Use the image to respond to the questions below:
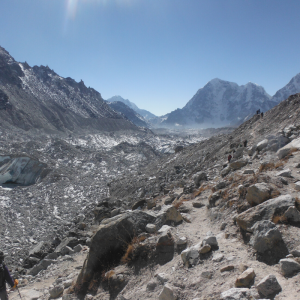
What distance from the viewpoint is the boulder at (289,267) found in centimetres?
291

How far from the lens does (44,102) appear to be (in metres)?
91.4

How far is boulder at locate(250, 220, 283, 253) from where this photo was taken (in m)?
3.49

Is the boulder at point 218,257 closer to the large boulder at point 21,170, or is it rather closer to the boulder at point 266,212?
the boulder at point 266,212

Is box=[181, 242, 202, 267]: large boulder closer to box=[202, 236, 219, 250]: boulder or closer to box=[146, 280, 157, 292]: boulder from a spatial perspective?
box=[202, 236, 219, 250]: boulder

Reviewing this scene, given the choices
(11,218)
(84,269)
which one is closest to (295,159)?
(84,269)

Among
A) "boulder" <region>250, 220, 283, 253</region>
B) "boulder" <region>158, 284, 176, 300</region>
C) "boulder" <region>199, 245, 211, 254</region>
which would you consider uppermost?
"boulder" <region>250, 220, 283, 253</region>

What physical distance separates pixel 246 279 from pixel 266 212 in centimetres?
173

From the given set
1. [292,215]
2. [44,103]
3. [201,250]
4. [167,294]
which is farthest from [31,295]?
[44,103]

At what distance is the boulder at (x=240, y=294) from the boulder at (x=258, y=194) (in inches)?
103

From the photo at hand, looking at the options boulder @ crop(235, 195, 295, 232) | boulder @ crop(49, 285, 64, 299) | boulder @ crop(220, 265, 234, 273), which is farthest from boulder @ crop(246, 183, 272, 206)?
boulder @ crop(49, 285, 64, 299)

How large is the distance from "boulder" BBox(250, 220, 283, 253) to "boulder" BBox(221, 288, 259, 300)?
1004mm

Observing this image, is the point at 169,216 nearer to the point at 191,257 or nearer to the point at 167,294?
the point at 191,257

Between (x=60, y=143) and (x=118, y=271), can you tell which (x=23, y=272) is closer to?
(x=118, y=271)

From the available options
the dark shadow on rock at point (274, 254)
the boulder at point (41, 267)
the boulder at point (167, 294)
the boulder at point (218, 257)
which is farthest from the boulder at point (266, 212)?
the boulder at point (41, 267)
